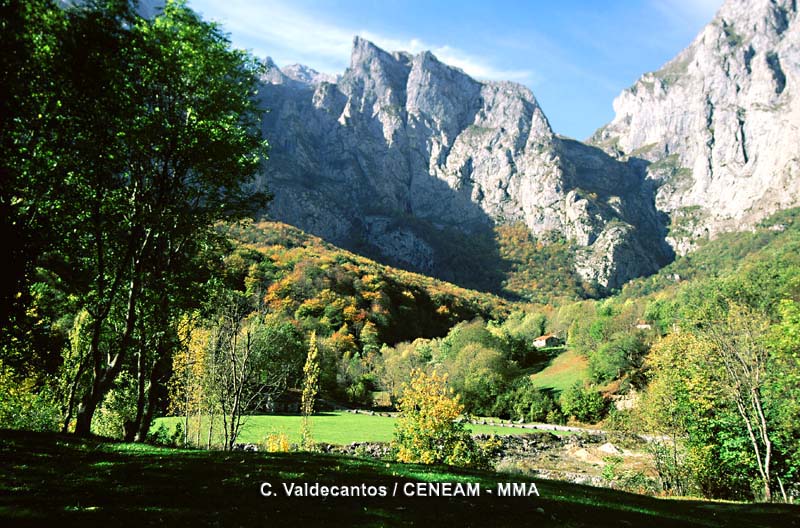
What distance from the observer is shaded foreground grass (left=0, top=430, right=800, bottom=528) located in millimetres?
6172

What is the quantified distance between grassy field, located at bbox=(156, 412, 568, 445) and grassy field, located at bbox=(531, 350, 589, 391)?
20.4m

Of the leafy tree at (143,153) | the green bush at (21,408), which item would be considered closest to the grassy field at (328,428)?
the green bush at (21,408)

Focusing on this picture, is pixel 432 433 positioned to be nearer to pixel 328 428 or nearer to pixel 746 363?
pixel 746 363

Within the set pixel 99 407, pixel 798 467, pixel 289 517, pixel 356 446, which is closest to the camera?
pixel 289 517

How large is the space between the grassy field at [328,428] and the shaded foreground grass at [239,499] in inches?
691

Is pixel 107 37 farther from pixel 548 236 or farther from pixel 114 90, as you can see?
pixel 548 236

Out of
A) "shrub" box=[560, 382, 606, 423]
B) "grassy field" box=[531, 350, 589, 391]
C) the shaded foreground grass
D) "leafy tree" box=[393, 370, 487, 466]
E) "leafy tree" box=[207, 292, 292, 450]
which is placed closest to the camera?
the shaded foreground grass

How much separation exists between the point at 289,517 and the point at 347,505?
4.07 ft

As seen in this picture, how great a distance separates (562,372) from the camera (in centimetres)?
7062

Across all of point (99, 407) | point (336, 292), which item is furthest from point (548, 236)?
point (99, 407)

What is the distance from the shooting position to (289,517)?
6.52 meters

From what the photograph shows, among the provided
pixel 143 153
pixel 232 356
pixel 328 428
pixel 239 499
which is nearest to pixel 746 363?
pixel 239 499

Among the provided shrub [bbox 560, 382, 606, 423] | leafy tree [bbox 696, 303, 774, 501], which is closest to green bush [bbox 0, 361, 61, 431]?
leafy tree [bbox 696, 303, 774, 501]

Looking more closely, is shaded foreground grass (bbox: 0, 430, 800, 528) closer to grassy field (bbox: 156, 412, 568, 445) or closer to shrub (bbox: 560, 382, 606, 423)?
grassy field (bbox: 156, 412, 568, 445)
